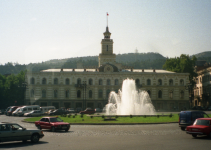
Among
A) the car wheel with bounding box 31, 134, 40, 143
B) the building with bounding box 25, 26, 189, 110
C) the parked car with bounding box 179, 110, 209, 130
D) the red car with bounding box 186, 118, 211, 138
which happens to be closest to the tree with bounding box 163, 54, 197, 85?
the building with bounding box 25, 26, 189, 110

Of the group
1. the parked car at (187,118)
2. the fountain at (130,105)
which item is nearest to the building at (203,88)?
the fountain at (130,105)

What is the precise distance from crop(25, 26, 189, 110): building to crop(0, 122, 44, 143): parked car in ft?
191

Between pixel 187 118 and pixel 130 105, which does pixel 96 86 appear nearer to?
pixel 130 105

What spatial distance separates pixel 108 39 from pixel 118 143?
7284 cm

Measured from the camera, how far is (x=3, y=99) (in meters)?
86.1

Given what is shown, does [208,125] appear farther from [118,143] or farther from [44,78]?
[44,78]

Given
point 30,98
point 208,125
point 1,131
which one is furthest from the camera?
point 30,98

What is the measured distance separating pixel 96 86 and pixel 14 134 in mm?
61037

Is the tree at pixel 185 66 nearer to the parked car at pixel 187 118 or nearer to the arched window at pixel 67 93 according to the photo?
the arched window at pixel 67 93

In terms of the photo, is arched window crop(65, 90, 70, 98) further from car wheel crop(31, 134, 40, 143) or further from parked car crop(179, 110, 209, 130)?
car wheel crop(31, 134, 40, 143)

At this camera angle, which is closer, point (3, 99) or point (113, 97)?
point (113, 97)

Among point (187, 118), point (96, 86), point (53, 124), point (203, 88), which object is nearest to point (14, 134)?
point (53, 124)

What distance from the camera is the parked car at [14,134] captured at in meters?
17.2

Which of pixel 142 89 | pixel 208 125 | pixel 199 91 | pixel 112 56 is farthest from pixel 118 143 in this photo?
pixel 199 91
